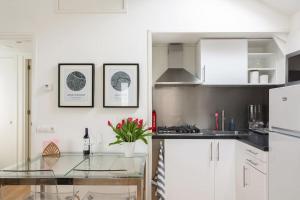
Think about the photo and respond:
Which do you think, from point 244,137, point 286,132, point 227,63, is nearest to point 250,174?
point 244,137

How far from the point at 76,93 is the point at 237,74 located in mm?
1929

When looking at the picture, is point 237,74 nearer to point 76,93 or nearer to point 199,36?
point 199,36

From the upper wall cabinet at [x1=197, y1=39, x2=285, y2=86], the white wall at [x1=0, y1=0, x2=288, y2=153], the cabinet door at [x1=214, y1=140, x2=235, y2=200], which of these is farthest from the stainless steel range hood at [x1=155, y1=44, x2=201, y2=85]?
the cabinet door at [x1=214, y1=140, x2=235, y2=200]

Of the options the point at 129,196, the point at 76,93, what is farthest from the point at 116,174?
the point at 76,93

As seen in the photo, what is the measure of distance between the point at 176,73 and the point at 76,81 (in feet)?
4.33

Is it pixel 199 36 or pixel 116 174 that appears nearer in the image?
pixel 116 174

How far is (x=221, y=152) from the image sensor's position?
124 inches

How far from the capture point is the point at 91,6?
3078 mm

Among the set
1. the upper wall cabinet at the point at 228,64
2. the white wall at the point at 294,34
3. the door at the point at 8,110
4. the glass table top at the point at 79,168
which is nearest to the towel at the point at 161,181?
the glass table top at the point at 79,168

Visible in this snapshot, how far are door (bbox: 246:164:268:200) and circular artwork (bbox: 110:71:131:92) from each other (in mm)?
1571

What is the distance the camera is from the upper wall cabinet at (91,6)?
3072 millimetres

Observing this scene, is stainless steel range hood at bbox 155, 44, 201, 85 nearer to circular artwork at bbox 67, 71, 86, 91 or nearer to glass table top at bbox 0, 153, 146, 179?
circular artwork at bbox 67, 71, 86, 91

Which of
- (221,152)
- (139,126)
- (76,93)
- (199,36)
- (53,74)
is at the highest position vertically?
(199,36)

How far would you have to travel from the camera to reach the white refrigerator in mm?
1949
